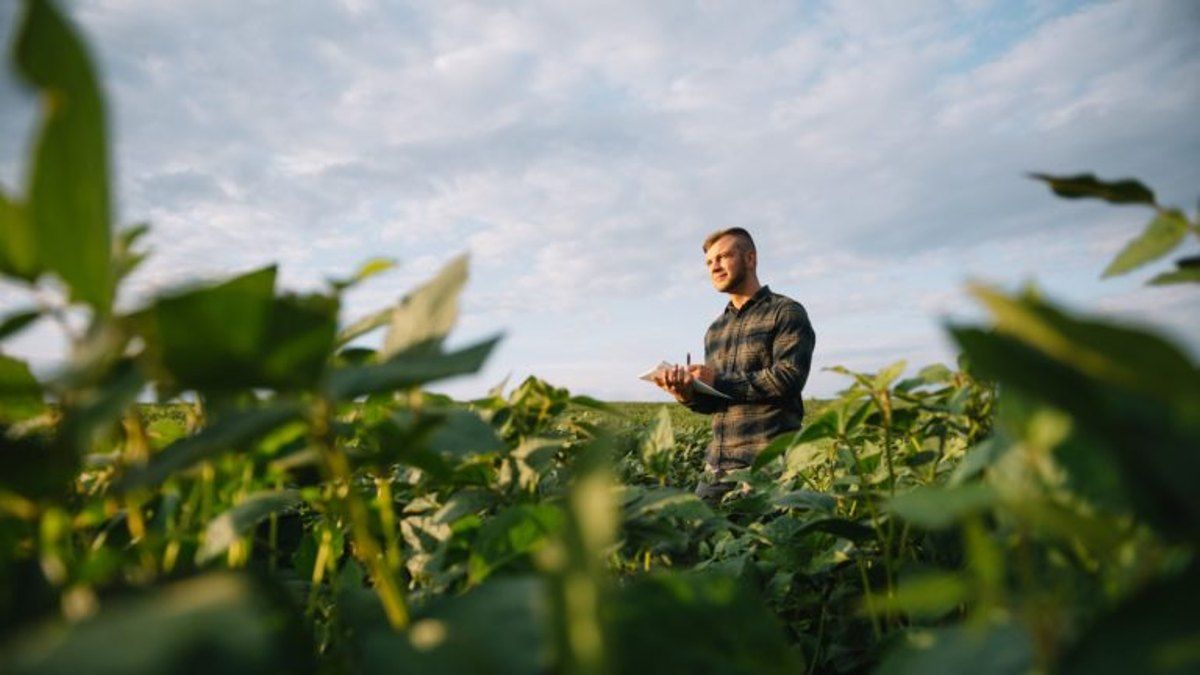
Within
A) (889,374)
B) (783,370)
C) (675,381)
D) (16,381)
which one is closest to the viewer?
(16,381)

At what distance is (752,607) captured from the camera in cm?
44

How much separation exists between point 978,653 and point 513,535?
1.23 feet

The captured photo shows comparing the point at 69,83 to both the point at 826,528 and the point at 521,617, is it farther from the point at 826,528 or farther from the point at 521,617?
the point at 826,528

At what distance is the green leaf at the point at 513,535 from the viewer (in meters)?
0.60

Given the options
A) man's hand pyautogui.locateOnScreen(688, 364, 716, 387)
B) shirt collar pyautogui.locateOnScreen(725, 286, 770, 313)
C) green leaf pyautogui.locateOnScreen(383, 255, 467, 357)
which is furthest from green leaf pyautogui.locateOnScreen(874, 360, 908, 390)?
shirt collar pyautogui.locateOnScreen(725, 286, 770, 313)

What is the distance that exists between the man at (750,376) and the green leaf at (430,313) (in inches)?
129

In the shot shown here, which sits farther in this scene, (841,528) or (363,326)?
(841,528)

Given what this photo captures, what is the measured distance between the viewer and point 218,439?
38cm

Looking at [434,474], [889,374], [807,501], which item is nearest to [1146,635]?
[434,474]

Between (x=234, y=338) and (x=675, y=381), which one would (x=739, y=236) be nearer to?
(x=675, y=381)

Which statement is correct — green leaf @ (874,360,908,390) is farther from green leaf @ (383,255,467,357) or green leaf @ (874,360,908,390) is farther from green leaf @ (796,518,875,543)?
green leaf @ (383,255,467,357)

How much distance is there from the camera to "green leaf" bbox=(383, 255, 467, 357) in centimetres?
51

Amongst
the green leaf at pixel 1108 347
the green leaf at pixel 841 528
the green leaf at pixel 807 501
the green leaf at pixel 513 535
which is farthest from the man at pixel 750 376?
the green leaf at pixel 1108 347

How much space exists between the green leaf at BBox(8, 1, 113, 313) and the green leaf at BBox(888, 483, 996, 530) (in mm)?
438
